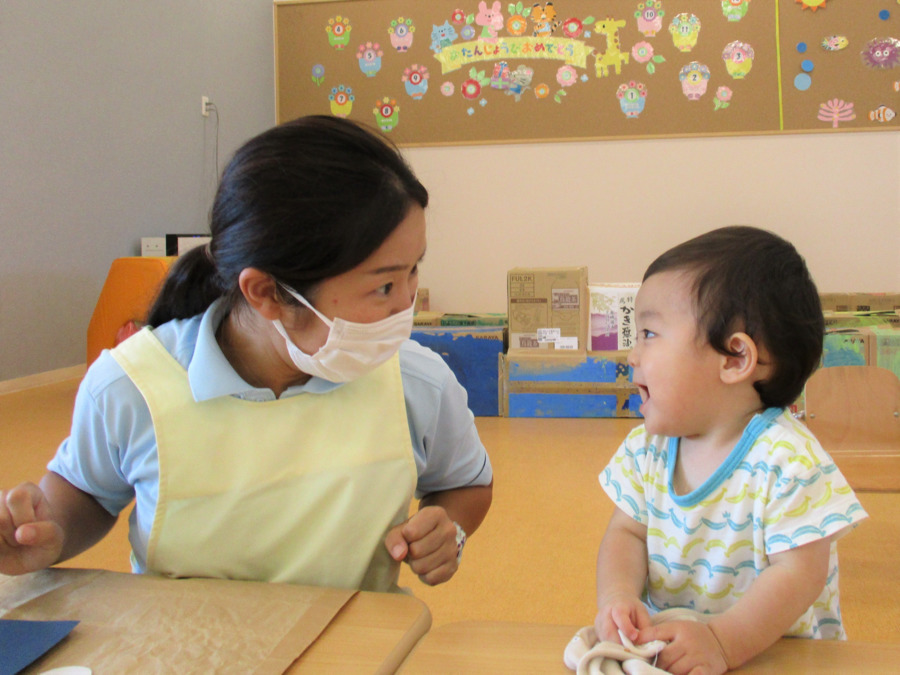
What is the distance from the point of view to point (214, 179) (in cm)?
500

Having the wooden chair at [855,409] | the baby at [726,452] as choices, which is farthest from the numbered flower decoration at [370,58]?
the baby at [726,452]

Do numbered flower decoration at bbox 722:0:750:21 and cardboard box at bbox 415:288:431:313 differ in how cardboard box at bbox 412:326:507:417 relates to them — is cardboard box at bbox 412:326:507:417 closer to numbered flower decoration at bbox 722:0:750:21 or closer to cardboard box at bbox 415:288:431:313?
cardboard box at bbox 415:288:431:313

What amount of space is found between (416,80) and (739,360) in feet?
15.5

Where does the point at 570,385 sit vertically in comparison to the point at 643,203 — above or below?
below

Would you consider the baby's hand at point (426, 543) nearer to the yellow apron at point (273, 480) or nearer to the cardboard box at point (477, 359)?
the yellow apron at point (273, 480)

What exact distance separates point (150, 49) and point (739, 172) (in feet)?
11.7

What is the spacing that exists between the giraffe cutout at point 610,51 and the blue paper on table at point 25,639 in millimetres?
4870

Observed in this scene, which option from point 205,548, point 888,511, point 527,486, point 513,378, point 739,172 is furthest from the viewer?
point 739,172

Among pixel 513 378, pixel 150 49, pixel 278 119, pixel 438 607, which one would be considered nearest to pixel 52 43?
pixel 150 49

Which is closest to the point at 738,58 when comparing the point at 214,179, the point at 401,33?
the point at 401,33

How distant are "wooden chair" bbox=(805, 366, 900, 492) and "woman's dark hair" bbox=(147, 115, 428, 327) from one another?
3.82ft

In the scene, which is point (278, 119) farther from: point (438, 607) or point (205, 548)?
point (205, 548)

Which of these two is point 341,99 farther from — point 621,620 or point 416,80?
point 621,620

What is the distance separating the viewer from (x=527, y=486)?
2395 mm
